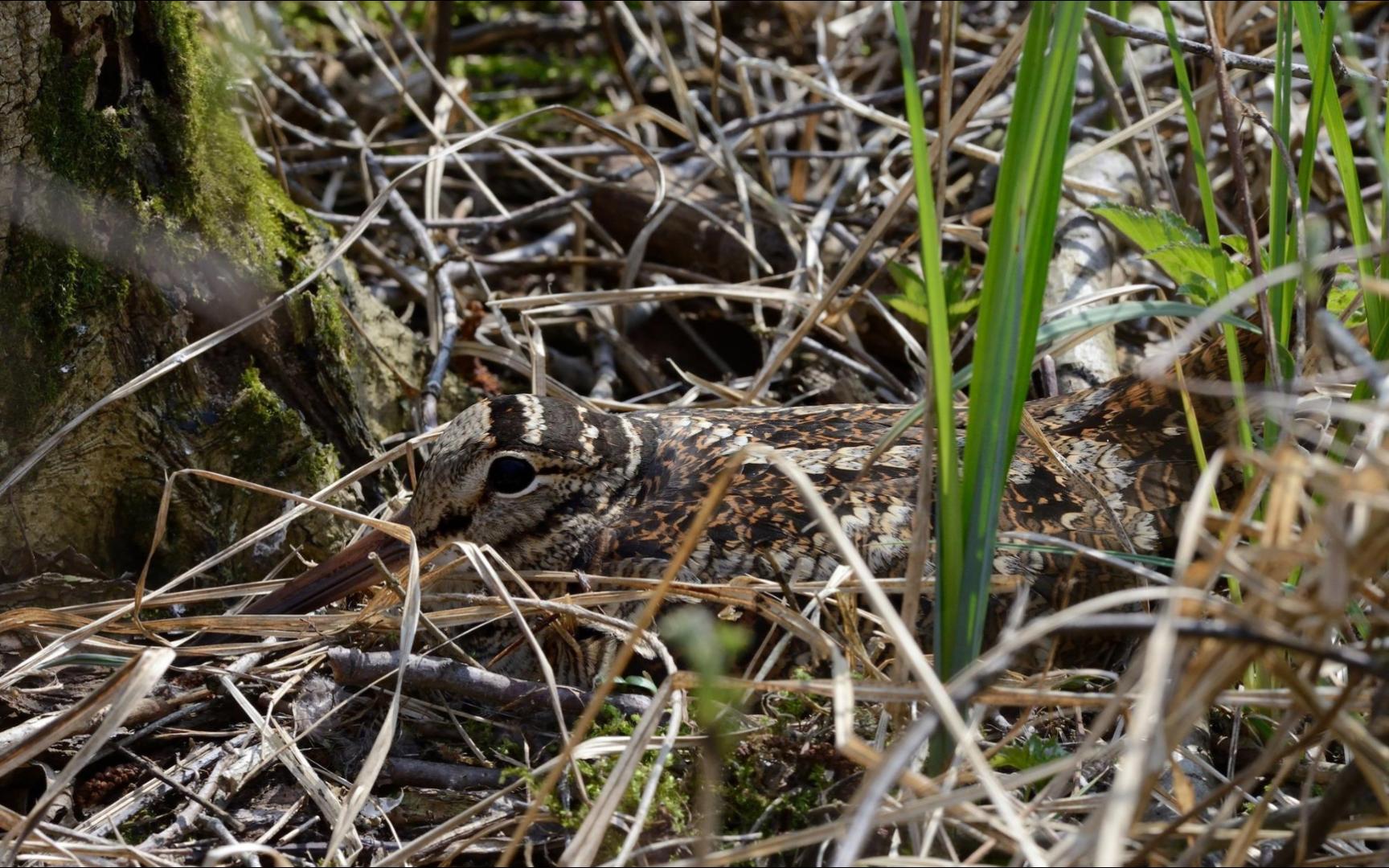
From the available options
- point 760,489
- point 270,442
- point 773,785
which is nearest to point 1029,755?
point 773,785

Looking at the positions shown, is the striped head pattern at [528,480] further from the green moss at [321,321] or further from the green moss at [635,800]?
the green moss at [635,800]

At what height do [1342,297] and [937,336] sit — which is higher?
[937,336]

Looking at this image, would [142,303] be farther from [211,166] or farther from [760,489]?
[760,489]

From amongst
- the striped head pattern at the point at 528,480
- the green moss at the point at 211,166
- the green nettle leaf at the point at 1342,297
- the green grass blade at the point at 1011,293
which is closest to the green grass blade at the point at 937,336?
the green grass blade at the point at 1011,293

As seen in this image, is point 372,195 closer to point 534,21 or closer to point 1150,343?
point 534,21

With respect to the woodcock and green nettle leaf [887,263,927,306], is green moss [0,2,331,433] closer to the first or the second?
the woodcock
